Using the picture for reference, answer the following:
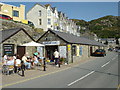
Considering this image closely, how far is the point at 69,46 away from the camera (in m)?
19.4

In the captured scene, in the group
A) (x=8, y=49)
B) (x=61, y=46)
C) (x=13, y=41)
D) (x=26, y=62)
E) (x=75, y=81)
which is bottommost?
(x=75, y=81)

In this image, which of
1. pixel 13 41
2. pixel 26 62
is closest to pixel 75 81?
pixel 26 62

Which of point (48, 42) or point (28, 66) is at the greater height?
point (48, 42)

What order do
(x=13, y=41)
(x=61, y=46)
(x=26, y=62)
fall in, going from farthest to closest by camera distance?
(x=61, y=46), (x=13, y=41), (x=26, y=62)

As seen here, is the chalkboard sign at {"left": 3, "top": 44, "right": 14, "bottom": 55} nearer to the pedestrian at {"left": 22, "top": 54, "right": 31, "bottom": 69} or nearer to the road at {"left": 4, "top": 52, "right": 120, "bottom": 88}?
the pedestrian at {"left": 22, "top": 54, "right": 31, "bottom": 69}

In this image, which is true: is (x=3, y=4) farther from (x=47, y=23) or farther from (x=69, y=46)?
(x=69, y=46)

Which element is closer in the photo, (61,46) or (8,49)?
(8,49)

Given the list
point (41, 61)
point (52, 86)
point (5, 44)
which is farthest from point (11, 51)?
point (52, 86)

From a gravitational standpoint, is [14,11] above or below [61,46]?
above

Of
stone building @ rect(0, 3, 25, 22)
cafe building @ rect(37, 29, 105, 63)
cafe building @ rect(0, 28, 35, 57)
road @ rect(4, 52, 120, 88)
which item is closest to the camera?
road @ rect(4, 52, 120, 88)

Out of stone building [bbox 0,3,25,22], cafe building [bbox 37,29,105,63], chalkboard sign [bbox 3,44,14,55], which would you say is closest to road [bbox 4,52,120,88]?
chalkboard sign [bbox 3,44,14,55]

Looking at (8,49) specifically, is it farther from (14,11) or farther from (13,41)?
(14,11)

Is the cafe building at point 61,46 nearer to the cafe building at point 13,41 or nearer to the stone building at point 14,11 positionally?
the cafe building at point 13,41

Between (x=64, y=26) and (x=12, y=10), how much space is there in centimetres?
2124
